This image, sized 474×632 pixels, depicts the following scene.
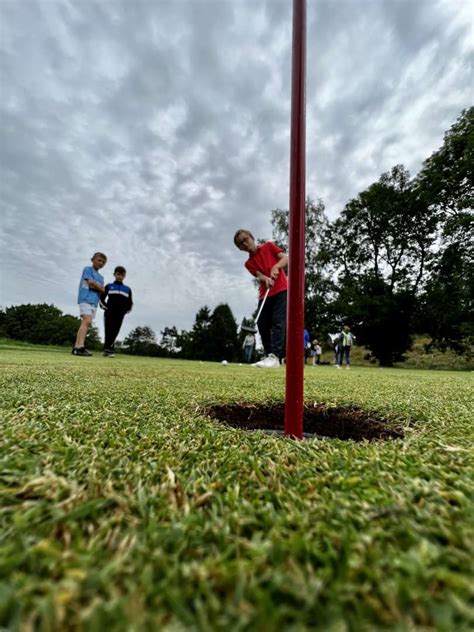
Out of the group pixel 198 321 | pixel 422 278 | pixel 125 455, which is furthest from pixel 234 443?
pixel 198 321

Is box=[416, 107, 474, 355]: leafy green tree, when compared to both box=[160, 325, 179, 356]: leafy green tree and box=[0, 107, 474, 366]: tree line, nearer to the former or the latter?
box=[0, 107, 474, 366]: tree line

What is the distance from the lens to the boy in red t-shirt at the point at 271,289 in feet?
16.1

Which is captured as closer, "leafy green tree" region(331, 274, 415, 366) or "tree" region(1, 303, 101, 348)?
"leafy green tree" region(331, 274, 415, 366)

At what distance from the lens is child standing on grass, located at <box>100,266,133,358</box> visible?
28.6ft

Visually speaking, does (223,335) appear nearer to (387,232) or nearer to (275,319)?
(387,232)

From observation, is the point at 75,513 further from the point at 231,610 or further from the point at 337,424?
the point at 337,424

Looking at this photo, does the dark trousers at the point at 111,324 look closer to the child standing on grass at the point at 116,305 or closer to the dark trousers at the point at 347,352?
the child standing on grass at the point at 116,305

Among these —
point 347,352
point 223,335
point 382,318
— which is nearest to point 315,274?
point 382,318

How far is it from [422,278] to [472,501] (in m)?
27.1

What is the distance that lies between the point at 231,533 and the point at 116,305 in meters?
8.85

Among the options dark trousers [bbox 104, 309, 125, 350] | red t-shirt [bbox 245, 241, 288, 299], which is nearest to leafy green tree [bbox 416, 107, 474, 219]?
red t-shirt [bbox 245, 241, 288, 299]

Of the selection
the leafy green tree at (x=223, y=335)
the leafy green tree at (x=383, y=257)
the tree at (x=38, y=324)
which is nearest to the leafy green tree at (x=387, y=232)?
the leafy green tree at (x=383, y=257)

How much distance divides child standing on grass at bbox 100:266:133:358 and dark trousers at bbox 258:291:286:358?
4.90 meters

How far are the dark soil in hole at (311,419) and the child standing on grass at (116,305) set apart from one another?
7.53 meters
